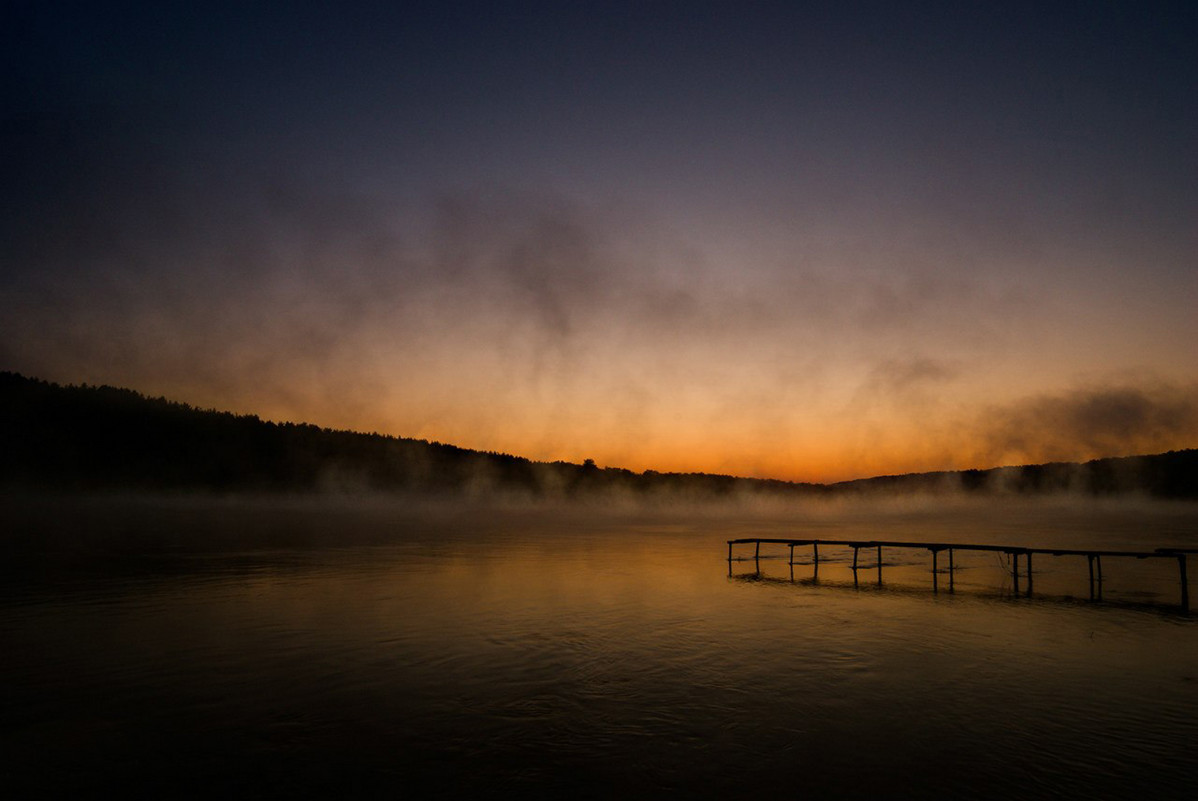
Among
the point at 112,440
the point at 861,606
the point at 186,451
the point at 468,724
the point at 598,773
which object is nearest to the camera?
the point at 598,773

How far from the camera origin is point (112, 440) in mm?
150625

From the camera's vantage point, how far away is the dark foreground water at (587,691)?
38.5 feet

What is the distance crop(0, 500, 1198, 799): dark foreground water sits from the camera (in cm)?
1174

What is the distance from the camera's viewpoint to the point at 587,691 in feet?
54.4

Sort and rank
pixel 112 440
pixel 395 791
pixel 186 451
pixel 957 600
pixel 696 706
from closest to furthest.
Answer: pixel 395 791
pixel 696 706
pixel 957 600
pixel 112 440
pixel 186 451

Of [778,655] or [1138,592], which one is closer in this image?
[778,655]

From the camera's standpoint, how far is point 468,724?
46.5 ft

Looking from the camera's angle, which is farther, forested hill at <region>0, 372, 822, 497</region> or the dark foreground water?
forested hill at <region>0, 372, 822, 497</region>

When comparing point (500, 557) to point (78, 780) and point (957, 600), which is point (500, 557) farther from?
point (78, 780)

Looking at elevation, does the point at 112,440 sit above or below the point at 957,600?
above

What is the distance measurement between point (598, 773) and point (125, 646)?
55.5 feet

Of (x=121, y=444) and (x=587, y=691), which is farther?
(x=121, y=444)

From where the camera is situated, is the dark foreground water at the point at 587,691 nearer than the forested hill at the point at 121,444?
Yes

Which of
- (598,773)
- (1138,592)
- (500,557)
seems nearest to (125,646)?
(598,773)
